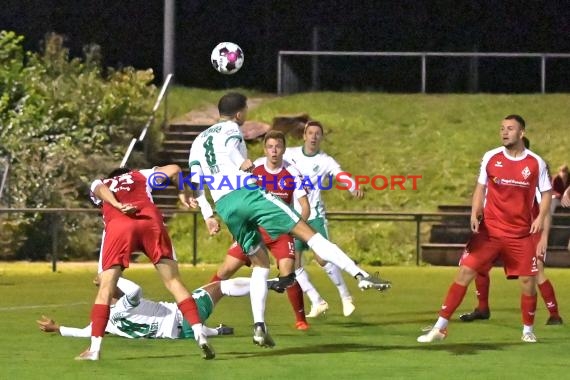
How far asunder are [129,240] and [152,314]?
127cm

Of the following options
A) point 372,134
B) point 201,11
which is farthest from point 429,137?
point 201,11

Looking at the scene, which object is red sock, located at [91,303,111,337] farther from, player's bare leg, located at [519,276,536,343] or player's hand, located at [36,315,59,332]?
player's bare leg, located at [519,276,536,343]

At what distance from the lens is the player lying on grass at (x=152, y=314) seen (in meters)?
12.7

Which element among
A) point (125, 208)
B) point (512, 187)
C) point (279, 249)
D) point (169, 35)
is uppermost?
point (169, 35)

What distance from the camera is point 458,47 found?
114 feet

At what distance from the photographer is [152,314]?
12797 mm

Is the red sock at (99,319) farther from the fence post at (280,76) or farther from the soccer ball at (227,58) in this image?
the fence post at (280,76)

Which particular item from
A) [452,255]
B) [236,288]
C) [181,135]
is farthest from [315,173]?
[181,135]

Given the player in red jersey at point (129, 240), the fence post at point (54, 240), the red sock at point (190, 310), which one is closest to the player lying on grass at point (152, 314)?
the player in red jersey at point (129, 240)

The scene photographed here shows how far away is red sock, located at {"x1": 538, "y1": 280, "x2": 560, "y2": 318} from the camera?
569 inches

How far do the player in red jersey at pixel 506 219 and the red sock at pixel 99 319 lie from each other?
283cm

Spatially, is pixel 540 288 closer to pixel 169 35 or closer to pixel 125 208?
pixel 125 208

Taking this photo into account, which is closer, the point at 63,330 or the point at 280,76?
the point at 63,330

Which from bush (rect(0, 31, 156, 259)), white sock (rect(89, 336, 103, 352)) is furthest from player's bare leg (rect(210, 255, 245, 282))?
bush (rect(0, 31, 156, 259))
